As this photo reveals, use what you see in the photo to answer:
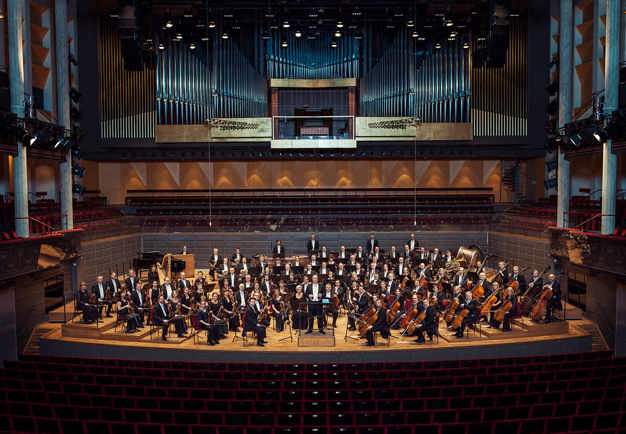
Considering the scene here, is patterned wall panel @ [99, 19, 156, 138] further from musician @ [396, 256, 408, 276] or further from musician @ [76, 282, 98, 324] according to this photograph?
musician @ [396, 256, 408, 276]

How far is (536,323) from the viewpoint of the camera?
11070 millimetres

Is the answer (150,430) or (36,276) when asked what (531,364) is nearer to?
(150,430)

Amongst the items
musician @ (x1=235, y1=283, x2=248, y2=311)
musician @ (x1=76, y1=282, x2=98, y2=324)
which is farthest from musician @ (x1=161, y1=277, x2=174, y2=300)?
musician @ (x1=76, y1=282, x2=98, y2=324)

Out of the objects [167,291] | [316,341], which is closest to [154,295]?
[167,291]

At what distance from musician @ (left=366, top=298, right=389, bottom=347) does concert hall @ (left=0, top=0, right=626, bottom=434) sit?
0.05 m

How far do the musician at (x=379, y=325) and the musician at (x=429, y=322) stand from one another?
0.68 meters

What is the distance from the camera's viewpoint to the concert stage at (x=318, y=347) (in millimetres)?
9969

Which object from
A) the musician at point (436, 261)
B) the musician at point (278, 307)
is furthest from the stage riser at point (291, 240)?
the musician at point (278, 307)

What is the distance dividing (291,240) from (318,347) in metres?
8.45

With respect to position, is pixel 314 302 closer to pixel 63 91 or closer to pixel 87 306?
pixel 87 306

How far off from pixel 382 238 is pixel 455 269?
5.77m

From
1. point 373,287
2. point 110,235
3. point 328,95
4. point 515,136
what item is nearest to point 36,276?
point 110,235

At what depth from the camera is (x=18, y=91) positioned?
1150 centimetres

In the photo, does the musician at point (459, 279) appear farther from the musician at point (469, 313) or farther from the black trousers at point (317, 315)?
the black trousers at point (317, 315)
